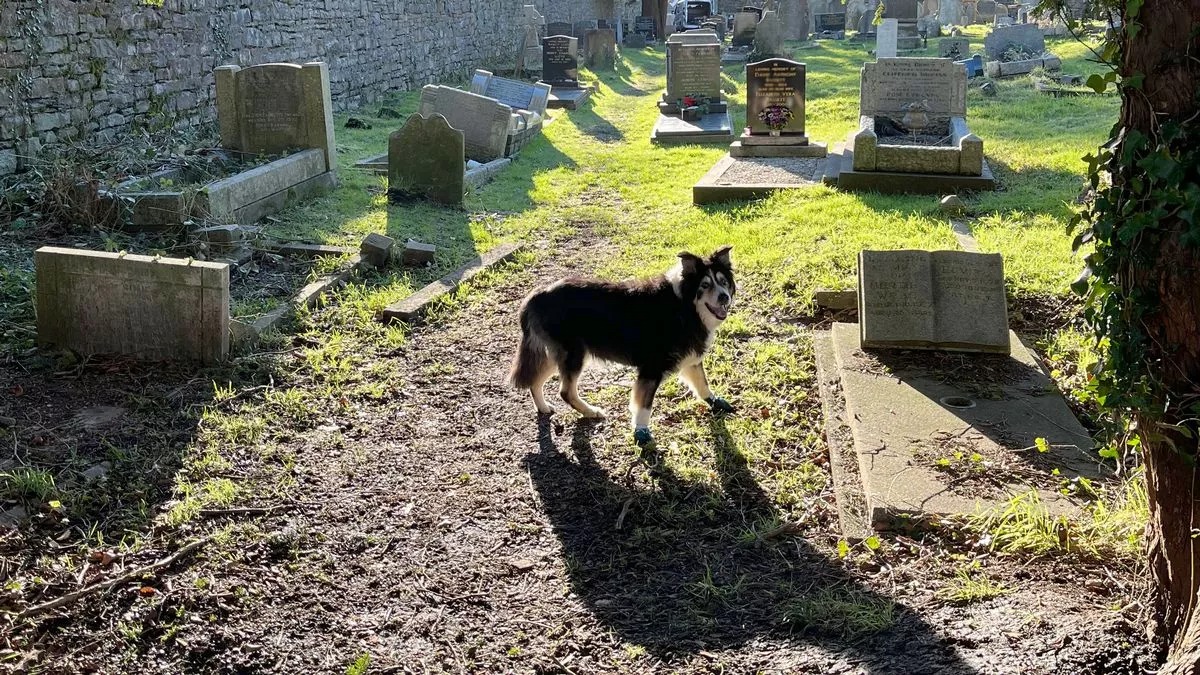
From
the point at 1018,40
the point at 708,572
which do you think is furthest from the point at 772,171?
the point at 1018,40

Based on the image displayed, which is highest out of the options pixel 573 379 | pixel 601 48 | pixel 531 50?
pixel 601 48

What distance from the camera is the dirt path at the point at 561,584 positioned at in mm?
3506

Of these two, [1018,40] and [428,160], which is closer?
[428,160]

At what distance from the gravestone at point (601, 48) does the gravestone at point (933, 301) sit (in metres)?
22.3

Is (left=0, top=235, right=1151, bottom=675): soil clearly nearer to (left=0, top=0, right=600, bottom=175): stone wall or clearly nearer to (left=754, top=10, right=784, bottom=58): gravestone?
(left=0, top=0, right=600, bottom=175): stone wall

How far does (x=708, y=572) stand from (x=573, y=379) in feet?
5.60

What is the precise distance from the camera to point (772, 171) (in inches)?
482

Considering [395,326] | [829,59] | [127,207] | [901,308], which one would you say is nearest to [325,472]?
[395,326]

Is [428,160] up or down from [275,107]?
down

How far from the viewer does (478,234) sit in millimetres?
10070

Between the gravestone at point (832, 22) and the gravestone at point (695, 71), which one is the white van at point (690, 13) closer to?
the gravestone at point (832, 22)

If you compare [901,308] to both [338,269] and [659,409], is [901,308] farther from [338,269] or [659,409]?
[338,269]

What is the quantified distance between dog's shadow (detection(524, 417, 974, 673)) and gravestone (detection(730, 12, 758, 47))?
2581cm

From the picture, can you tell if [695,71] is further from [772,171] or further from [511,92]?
[772,171]
